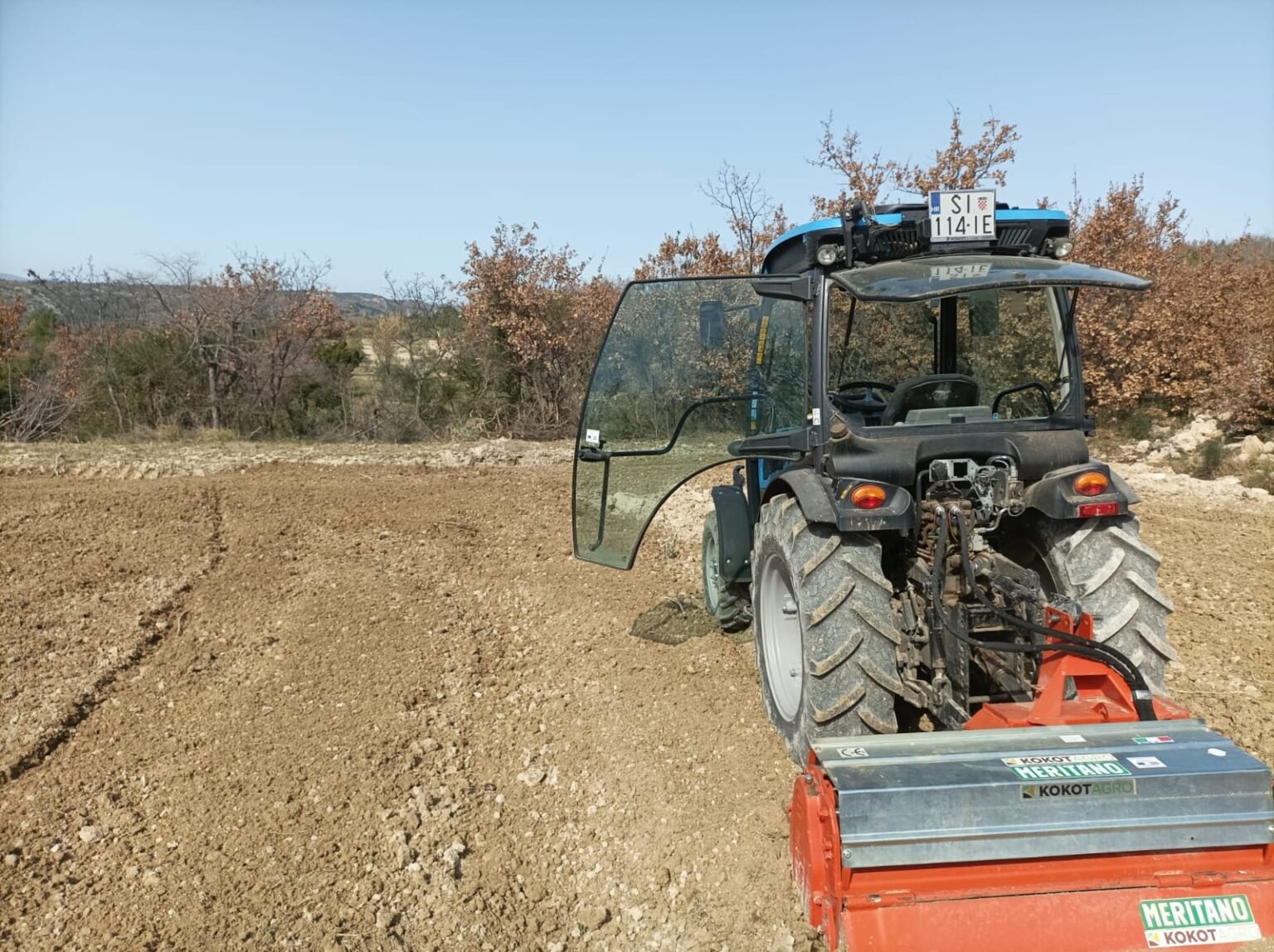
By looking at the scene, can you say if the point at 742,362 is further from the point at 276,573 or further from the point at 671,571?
the point at 276,573

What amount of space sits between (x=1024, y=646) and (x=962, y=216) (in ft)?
5.57

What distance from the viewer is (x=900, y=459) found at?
3539 mm

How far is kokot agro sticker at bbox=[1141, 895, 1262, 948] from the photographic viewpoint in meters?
2.36

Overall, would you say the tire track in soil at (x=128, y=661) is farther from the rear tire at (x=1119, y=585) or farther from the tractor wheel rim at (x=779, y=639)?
the rear tire at (x=1119, y=585)

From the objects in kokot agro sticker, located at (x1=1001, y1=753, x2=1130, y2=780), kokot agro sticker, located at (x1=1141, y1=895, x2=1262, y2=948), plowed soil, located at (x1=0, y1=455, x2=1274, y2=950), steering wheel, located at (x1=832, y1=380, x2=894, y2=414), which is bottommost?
plowed soil, located at (x1=0, y1=455, x2=1274, y2=950)

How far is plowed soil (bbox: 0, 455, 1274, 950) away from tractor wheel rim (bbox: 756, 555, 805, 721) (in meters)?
0.26

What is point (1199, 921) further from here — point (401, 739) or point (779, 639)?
point (401, 739)

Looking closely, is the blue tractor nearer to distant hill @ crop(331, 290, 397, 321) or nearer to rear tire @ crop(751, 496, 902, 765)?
rear tire @ crop(751, 496, 902, 765)

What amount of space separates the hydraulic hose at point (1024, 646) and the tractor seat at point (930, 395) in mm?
676

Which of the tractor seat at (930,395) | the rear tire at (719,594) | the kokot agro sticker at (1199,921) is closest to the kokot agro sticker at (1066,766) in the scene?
the kokot agro sticker at (1199,921)

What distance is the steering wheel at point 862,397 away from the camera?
4.57 metres

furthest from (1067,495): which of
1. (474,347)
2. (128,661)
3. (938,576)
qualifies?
(474,347)

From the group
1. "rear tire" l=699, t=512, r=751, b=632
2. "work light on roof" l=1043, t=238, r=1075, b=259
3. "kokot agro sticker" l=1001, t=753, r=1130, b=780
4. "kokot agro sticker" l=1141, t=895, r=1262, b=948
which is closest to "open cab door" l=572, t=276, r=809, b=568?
"rear tire" l=699, t=512, r=751, b=632

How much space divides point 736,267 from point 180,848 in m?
13.8
